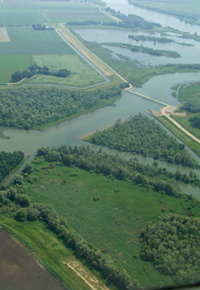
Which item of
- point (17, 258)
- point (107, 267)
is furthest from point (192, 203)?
point (17, 258)

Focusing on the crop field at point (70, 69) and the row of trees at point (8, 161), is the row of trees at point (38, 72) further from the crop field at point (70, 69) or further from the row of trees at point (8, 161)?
the row of trees at point (8, 161)

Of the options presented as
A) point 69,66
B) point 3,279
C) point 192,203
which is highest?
point 69,66

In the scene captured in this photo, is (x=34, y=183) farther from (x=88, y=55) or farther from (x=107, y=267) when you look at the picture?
(x=88, y=55)

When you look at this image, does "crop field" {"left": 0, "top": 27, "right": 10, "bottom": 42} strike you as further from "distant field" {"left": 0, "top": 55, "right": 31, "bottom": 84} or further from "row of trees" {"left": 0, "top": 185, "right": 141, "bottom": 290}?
A: "row of trees" {"left": 0, "top": 185, "right": 141, "bottom": 290}

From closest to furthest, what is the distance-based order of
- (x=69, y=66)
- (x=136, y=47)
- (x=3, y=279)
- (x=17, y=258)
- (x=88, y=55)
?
(x=3, y=279) < (x=17, y=258) < (x=69, y=66) < (x=88, y=55) < (x=136, y=47)

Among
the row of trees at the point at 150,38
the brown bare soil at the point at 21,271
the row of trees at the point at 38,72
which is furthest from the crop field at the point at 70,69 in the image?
the brown bare soil at the point at 21,271

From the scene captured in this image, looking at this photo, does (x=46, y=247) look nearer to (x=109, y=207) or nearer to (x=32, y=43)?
(x=109, y=207)

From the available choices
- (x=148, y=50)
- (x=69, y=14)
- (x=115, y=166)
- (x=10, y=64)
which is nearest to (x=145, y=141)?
(x=115, y=166)
